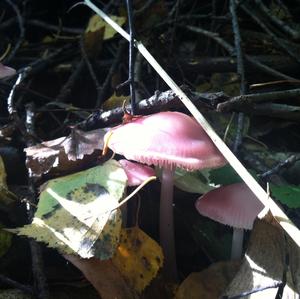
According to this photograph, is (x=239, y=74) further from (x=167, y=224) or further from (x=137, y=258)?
(x=137, y=258)

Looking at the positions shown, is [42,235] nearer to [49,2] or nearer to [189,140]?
[189,140]

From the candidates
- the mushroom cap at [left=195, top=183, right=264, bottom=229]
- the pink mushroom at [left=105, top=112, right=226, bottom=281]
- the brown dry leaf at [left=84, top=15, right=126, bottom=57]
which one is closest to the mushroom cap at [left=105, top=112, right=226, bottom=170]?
the pink mushroom at [left=105, top=112, right=226, bottom=281]

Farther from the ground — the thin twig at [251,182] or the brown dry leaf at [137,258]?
the thin twig at [251,182]

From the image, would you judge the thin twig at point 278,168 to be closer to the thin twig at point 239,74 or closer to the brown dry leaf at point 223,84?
the thin twig at point 239,74

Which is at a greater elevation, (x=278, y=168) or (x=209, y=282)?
(x=278, y=168)

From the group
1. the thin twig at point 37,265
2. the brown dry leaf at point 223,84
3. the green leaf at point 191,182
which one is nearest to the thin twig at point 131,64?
the green leaf at point 191,182

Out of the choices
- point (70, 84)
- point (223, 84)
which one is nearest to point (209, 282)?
point (223, 84)

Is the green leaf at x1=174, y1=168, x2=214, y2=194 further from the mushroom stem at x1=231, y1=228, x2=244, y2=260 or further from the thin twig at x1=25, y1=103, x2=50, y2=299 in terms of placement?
the thin twig at x1=25, y1=103, x2=50, y2=299
